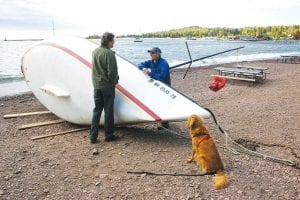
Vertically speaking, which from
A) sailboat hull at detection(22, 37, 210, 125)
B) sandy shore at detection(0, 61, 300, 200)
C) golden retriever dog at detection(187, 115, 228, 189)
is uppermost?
sailboat hull at detection(22, 37, 210, 125)

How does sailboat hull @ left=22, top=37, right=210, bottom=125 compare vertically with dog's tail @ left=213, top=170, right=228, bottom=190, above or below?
above

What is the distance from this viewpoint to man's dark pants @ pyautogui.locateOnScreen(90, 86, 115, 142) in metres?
6.76

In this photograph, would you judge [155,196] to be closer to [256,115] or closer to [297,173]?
[297,173]

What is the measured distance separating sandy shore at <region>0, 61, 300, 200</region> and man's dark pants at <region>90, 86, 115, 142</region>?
269 mm

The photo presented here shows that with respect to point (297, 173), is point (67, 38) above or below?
above

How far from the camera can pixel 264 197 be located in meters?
4.78

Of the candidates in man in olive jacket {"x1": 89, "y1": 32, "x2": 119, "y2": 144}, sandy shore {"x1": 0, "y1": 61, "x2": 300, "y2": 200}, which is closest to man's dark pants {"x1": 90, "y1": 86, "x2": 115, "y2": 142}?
man in olive jacket {"x1": 89, "y1": 32, "x2": 119, "y2": 144}

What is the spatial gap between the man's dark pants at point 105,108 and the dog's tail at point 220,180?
2.54 metres

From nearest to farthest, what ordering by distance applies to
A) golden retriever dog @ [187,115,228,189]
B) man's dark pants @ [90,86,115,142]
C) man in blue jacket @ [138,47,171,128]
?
golden retriever dog @ [187,115,228,189]
man's dark pants @ [90,86,115,142]
man in blue jacket @ [138,47,171,128]

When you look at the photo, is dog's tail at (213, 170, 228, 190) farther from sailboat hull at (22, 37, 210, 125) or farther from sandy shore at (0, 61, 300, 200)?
sailboat hull at (22, 37, 210, 125)

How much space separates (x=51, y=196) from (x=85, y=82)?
322 cm

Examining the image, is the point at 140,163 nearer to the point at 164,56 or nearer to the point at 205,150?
the point at 205,150

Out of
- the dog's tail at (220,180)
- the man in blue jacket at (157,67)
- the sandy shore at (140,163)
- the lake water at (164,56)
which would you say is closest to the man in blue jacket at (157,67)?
the man in blue jacket at (157,67)

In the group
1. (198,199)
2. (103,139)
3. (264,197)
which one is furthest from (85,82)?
(264,197)
